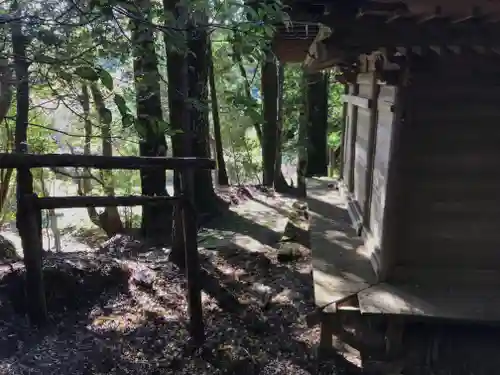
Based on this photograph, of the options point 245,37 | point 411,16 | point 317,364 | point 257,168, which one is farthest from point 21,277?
point 257,168

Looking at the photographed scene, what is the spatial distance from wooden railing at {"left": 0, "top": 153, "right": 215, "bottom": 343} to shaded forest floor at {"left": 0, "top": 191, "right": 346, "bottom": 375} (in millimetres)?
272

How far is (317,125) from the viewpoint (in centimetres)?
1230

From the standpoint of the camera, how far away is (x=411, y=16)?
3.63 metres

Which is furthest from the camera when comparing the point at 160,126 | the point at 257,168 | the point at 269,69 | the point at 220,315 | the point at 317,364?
the point at 257,168

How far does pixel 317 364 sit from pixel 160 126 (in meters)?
3.08

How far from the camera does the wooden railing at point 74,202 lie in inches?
154

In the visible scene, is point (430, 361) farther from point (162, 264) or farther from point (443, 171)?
point (162, 264)

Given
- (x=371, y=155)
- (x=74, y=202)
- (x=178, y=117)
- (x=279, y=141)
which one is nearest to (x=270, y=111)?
(x=279, y=141)

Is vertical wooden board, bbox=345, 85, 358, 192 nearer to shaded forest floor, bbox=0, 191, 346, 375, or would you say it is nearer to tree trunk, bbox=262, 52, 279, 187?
shaded forest floor, bbox=0, 191, 346, 375

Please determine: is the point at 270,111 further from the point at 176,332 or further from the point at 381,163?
the point at 176,332

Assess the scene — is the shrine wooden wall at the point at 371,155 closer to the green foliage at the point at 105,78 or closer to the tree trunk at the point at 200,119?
the tree trunk at the point at 200,119

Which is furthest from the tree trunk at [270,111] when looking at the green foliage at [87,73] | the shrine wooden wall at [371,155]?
the green foliage at [87,73]

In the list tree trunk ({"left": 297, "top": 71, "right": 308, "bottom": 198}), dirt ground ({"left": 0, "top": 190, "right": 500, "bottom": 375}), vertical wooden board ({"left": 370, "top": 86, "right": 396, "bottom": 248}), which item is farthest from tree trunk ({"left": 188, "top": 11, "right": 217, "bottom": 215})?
tree trunk ({"left": 297, "top": 71, "right": 308, "bottom": 198})

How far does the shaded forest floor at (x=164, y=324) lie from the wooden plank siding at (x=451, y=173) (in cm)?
149
